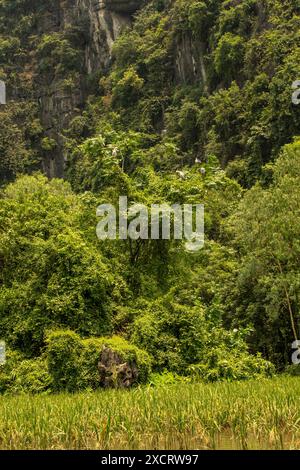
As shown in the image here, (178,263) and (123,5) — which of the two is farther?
(123,5)

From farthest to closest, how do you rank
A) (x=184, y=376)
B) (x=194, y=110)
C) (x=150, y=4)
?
(x=150, y=4)
(x=194, y=110)
(x=184, y=376)

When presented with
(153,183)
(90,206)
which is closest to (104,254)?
(90,206)

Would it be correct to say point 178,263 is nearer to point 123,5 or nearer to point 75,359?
point 75,359

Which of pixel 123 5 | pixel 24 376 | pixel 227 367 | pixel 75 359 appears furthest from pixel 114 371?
pixel 123 5

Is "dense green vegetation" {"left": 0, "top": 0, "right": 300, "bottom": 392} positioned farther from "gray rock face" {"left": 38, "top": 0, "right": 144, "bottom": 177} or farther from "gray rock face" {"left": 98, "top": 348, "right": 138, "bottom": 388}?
"gray rock face" {"left": 38, "top": 0, "right": 144, "bottom": 177}

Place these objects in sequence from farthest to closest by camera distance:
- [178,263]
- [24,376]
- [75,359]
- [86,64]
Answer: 1. [86,64]
2. [178,263]
3. [24,376]
4. [75,359]

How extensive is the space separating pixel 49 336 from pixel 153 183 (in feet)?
22.2

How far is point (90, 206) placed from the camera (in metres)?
16.6

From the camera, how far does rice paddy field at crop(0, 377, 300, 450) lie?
275 inches

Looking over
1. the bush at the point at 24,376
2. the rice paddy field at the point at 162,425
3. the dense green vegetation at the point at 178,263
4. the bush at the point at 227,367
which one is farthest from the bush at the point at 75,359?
the rice paddy field at the point at 162,425

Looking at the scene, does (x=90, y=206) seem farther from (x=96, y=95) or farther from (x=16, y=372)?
(x=96, y=95)

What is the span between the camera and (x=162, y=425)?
7.46m

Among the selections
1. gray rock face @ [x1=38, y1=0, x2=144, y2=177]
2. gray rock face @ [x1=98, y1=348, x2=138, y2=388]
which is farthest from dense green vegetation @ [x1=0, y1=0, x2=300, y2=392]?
gray rock face @ [x1=38, y1=0, x2=144, y2=177]

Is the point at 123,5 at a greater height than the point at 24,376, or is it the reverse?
the point at 123,5
